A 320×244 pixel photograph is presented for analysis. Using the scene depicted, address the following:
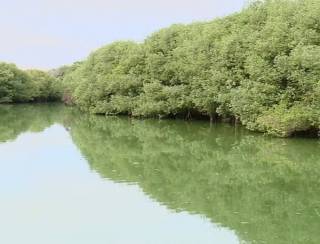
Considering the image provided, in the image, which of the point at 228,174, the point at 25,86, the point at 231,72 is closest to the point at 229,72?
the point at 231,72

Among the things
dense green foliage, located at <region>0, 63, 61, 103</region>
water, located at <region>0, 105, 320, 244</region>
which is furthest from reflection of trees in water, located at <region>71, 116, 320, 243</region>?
dense green foliage, located at <region>0, 63, 61, 103</region>

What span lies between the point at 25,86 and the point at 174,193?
67238 mm

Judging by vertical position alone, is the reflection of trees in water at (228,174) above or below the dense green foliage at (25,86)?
below

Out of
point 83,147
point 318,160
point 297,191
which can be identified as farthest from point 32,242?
point 83,147

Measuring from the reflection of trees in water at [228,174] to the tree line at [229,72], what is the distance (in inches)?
76.7

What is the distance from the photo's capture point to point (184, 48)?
129 ft

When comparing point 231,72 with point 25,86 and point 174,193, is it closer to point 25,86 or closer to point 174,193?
point 174,193

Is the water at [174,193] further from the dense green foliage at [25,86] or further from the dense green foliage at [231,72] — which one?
the dense green foliage at [25,86]

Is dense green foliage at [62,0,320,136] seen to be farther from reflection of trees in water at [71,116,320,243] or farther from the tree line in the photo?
reflection of trees in water at [71,116,320,243]

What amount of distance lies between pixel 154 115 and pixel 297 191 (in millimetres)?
29465

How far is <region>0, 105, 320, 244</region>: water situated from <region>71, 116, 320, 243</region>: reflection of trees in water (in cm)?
3

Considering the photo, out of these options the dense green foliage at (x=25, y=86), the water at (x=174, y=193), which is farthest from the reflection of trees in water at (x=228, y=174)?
the dense green foliage at (x=25, y=86)

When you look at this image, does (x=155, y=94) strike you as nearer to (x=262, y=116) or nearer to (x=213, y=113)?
(x=213, y=113)

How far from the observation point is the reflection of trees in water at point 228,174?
11984mm
